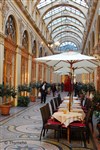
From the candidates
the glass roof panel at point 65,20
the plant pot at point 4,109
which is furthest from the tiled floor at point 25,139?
the glass roof panel at point 65,20

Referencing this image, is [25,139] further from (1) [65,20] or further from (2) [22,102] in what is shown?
(1) [65,20]

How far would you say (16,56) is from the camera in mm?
16609

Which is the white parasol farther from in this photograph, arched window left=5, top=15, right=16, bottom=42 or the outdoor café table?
arched window left=5, top=15, right=16, bottom=42

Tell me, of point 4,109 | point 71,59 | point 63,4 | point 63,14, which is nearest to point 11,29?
point 4,109

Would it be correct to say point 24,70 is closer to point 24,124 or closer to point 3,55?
point 3,55

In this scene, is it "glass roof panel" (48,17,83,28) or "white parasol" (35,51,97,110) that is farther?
"glass roof panel" (48,17,83,28)

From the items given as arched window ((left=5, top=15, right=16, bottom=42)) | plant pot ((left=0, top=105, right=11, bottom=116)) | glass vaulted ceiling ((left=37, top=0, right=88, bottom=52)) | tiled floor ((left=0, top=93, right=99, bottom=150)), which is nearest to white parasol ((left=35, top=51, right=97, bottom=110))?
tiled floor ((left=0, top=93, right=99, bottom=150))

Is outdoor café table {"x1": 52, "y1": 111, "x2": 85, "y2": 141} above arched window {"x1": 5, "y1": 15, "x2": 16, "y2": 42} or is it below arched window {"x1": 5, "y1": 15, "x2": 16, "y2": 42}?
below

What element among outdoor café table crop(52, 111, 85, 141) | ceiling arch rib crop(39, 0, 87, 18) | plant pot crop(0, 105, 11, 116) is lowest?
plant pot crop(0, 105, 11, 116)

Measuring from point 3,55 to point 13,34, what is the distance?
9.82 ft

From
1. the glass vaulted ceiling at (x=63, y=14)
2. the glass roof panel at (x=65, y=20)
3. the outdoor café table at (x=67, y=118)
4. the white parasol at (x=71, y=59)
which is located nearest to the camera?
Result: the outdoor café table at (x=67, y=118)

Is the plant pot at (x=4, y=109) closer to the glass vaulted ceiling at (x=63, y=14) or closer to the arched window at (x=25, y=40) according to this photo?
the arched window at (x=25, y=40)

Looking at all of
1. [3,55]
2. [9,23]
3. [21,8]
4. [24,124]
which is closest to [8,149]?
[24,124]

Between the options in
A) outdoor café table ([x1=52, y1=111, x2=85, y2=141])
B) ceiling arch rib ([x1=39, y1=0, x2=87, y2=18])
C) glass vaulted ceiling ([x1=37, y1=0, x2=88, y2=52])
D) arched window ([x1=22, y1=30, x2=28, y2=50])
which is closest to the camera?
outdoor café table ([x1=52, y1=111, x2=85, y2=141])
